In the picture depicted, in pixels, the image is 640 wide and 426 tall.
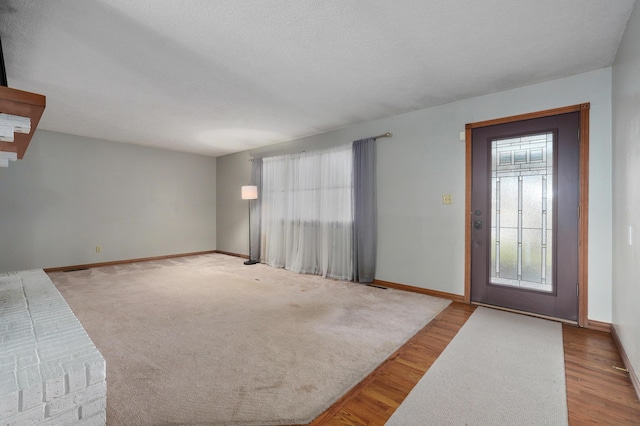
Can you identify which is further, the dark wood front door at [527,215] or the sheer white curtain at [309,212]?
the sheer white curtain at [309,212]

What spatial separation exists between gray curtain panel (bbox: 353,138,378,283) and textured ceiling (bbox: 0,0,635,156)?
658 mm

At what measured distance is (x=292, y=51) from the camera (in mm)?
2414

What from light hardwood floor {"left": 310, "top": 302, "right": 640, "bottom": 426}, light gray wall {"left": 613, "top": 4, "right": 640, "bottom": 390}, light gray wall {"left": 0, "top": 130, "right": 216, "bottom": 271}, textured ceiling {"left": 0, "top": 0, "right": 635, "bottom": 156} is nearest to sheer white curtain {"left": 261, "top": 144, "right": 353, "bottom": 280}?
textured ceiling {"left": 0, "top": 0, "right": 635, "bottom": 156}

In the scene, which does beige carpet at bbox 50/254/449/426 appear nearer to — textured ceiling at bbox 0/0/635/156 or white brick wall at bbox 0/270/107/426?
white brick wall at bbox 0/270/107/426

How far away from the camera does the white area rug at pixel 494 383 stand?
1560 mm

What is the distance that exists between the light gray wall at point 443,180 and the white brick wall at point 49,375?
347 cm

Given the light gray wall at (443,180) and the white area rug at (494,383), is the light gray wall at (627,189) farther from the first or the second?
the white area rug at (494,383)

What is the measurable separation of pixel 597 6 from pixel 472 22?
2.43 ft

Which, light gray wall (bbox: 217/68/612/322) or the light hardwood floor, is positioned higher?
light gray wall (bbox: 217/68/612/322)

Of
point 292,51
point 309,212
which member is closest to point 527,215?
point 292,51

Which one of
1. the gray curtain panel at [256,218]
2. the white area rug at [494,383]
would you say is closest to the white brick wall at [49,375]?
the white area rug at [494,383]

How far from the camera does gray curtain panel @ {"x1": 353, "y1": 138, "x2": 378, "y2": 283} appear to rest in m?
4.22

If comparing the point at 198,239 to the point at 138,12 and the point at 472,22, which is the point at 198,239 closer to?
the point at 138,12

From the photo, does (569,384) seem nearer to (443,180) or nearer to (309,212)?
(443,180)
